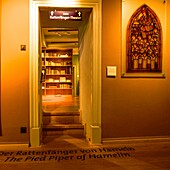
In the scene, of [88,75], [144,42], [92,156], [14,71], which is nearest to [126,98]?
[88,75]

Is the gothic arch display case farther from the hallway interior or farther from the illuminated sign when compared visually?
the hallway interior

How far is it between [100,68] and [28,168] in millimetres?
1948

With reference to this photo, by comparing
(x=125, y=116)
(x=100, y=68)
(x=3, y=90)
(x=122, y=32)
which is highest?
(x=122, y=32)

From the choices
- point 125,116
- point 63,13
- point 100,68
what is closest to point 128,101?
point 125,116

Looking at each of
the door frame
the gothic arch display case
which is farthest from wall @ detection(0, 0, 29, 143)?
the gothic arch display case

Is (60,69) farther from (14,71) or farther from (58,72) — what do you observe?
(14,71)

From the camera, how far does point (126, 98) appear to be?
4504 millimetres

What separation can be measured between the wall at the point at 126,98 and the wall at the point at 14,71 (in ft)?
4.16

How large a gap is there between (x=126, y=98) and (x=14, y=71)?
188 cm

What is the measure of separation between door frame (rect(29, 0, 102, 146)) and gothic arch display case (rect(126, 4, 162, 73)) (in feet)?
1.73

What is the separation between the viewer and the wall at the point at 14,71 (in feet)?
13.9

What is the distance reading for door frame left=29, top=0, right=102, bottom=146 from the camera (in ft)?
14.0

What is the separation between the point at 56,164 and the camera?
3451 mm

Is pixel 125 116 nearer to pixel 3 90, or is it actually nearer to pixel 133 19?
pixel 133 19
